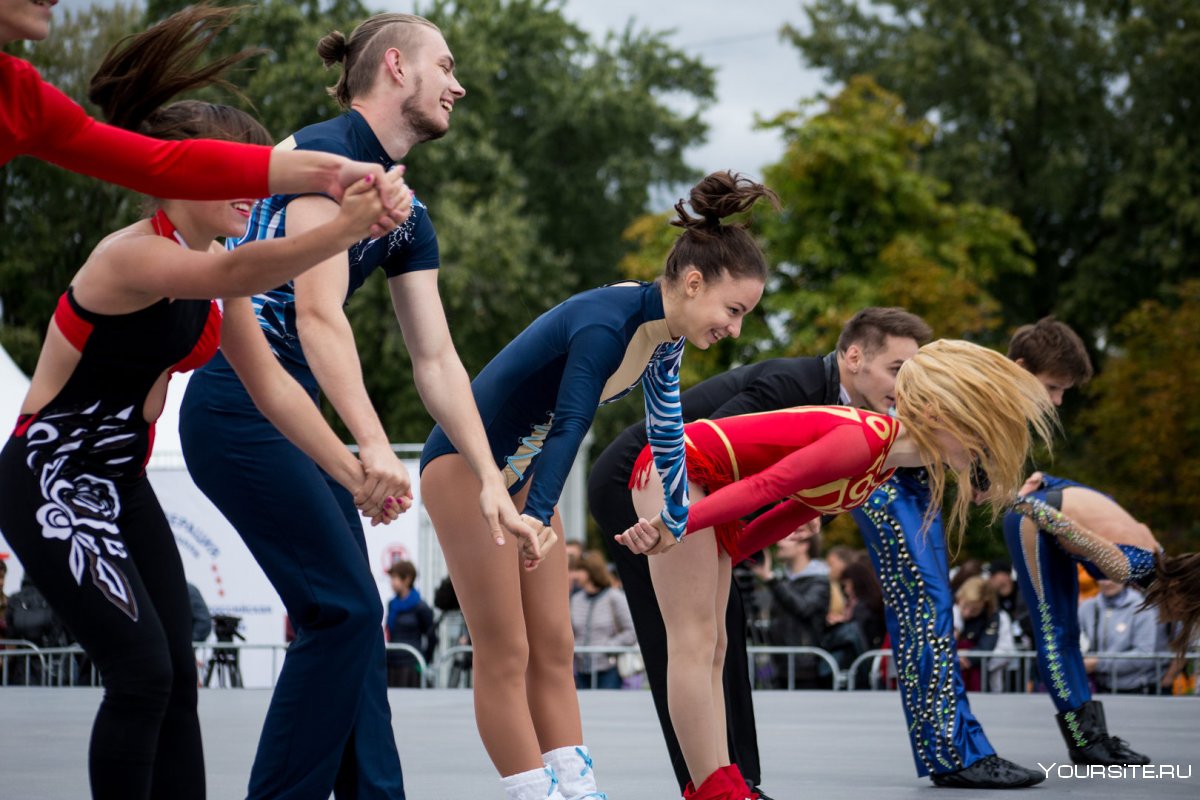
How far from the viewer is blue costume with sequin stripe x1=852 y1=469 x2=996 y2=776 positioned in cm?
495

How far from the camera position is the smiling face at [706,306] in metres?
3.73

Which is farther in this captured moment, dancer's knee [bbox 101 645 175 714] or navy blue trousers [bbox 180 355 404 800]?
navy blue trousers [bbox 180 355 404 800]

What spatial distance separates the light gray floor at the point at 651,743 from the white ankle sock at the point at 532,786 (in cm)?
106

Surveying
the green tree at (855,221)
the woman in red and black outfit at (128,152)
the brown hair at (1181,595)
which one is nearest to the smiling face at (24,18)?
the woman in red and black outfit at (128,152)

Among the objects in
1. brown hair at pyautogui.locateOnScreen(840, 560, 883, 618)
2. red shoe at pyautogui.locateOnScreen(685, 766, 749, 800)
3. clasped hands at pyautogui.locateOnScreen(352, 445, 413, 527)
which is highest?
clasped hands at pyautogui.locateOnScreen(352, 445, 413, 527)

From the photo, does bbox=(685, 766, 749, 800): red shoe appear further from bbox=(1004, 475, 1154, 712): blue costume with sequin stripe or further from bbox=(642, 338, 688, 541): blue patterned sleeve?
bbox=(1004, 475, 1154, 712): blue costume with sequin stripe

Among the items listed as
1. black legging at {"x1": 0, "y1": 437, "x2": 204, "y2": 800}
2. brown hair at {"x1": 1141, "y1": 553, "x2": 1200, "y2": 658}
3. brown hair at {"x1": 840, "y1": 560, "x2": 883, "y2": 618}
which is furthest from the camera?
brown hair at {"x1": 840, "y1": 560, "x2": 883, "y2": 618}

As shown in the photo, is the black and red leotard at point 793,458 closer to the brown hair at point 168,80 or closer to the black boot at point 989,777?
the black boot at point 989,777

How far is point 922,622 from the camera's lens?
505 cm

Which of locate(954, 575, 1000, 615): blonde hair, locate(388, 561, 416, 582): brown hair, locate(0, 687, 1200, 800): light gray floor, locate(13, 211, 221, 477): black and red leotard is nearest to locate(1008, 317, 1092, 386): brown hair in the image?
locate(0, 687, 1200, 800): light gray floor

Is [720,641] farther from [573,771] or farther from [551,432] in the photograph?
[551,432]

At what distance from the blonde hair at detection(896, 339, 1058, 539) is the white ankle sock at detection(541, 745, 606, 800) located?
Result: 1.35 metres

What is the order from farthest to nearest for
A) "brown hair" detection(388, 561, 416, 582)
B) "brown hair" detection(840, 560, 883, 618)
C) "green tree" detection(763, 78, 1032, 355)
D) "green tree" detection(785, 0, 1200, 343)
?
1. "green tree" detection(785, 0, 1200, 343)
2. "green tree" detection(763, 78, 1032, 355)
3. "brown hair" detection(388, 561, 416, 582)
4. "brown hair" detection(840, 560, 883, 618)

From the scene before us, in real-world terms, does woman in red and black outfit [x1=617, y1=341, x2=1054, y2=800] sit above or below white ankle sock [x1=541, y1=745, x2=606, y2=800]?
above
